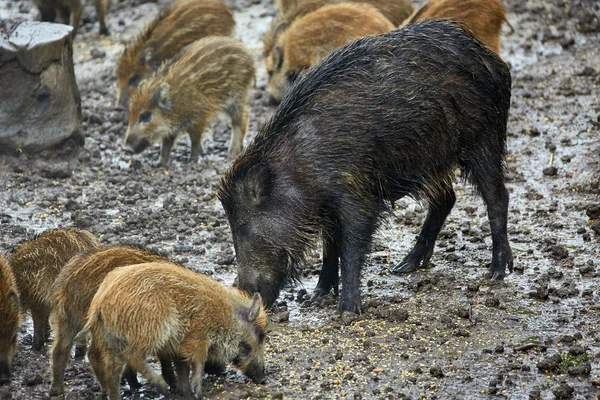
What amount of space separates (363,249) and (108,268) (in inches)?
63.4

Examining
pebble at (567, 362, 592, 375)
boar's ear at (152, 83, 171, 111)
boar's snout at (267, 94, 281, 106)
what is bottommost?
boar's snout at (267, 94, 281, 106)

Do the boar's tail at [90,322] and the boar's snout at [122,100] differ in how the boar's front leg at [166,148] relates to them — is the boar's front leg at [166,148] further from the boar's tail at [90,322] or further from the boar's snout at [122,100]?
the boar's tail at [90,322]

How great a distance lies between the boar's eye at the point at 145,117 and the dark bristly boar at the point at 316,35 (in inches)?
56.2

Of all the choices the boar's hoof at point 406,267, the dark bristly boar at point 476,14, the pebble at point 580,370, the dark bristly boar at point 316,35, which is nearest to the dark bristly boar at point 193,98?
the dark bristly boar at point 316,35

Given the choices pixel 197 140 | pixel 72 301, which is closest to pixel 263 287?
pixel 72 301

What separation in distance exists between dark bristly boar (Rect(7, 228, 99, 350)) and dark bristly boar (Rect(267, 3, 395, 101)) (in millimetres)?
4650

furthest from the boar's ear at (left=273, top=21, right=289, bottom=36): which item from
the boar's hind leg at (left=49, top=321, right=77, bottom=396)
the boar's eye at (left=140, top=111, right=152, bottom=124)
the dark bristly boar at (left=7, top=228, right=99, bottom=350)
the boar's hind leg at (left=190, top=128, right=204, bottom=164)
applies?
the boar's hind leg at (left=49, top=321, right=77, bottom=396)

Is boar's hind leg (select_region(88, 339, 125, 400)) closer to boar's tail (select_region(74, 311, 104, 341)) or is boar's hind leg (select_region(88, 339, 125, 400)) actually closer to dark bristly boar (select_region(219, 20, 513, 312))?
boar's tail (select_region(74, 311, 104, 341))

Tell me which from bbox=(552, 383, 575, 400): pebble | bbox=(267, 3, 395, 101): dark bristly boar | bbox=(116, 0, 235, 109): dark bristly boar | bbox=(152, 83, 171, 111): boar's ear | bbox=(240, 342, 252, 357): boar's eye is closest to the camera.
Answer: bbox=(552, 383, 575, 400): pebble

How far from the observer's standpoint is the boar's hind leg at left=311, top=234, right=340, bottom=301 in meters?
6.31

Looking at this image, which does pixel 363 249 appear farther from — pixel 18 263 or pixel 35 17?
pixel 35 17

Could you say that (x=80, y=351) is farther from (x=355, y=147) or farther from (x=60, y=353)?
(x=355, y=147)

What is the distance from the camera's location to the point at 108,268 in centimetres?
505

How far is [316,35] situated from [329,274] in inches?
167
